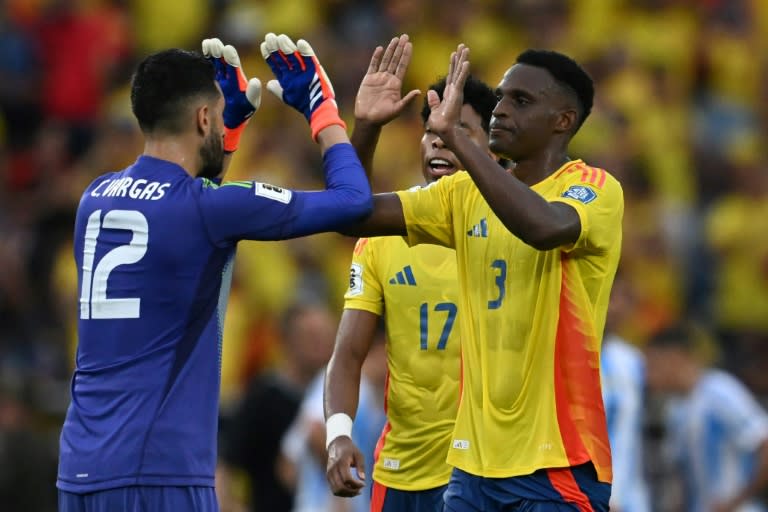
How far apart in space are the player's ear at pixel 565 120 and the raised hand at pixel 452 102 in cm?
50

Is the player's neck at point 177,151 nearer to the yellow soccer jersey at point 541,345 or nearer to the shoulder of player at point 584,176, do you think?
the yellow soccer jersey at point 541,345

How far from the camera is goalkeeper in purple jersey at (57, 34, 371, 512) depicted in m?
6.02

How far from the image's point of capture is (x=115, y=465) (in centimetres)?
598

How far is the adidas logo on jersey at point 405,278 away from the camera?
7312 mm

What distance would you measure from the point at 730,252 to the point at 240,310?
13.7ft

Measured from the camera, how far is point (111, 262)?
20.0 ft

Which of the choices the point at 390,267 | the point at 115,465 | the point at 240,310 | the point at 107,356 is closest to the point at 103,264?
the point at 107,356

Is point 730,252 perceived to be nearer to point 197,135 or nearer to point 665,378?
point 665,378

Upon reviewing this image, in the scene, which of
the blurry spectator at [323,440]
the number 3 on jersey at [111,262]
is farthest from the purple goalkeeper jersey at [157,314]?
the blurry spectator at [323,440]

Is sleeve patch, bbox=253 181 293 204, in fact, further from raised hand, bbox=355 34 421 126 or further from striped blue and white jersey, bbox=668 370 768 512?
striped blue and white jersey, bbox=668 370 768 512

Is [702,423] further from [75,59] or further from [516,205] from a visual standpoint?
[75,59]

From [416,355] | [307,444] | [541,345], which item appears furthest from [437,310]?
[307,444]

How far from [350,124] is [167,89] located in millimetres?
8417

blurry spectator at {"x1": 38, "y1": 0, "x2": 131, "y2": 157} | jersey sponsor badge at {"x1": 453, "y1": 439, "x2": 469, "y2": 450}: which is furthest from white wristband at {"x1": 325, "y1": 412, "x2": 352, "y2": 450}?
blurry spectator at {"x1": 38, "y1": 0, "x2": 131, "y2": 157}
